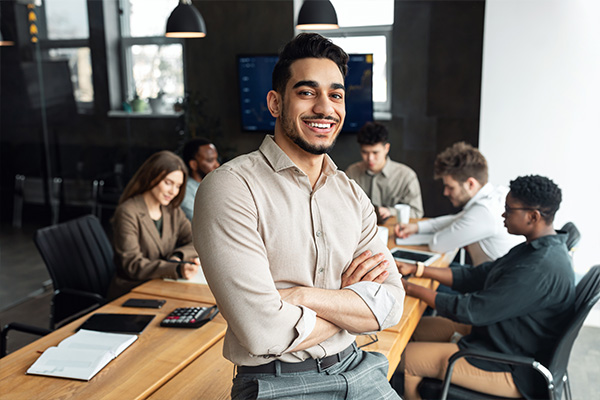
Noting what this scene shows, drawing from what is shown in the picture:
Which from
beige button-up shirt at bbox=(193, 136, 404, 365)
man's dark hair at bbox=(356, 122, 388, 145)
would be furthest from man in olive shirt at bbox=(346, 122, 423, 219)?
beige button-up shirt at bbox=(193, 136, 404, 365)

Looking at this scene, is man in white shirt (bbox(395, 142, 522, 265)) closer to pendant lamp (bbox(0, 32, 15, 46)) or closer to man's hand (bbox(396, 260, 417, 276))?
man's hand (bbox(396, 260, 417, 276))

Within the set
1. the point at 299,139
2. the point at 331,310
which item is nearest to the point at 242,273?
the point at 331,310

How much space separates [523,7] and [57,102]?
383 centimetres

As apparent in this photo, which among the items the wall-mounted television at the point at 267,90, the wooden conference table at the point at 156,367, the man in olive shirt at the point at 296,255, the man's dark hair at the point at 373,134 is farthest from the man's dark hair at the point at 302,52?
the wall-mounted television at the point at 267,90

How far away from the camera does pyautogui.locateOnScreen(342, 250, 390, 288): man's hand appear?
4.63 feet

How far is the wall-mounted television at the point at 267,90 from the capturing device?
502 centimetres

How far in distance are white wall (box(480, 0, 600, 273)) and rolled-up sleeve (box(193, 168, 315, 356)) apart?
3.30 metres

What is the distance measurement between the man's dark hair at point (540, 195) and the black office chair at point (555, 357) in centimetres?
29

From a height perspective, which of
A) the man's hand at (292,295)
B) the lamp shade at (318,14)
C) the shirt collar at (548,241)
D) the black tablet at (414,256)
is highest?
the lamp shade at (318,14)

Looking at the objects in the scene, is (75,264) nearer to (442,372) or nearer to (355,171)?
(442,372)

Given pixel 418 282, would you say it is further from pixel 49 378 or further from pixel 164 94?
pixel 164 94

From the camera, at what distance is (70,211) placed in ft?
15.9

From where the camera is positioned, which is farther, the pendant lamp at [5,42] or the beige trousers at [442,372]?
the pendant lamp at [5,42]

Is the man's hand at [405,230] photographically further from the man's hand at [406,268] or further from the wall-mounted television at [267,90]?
the wall-mounted television at [267,90]
